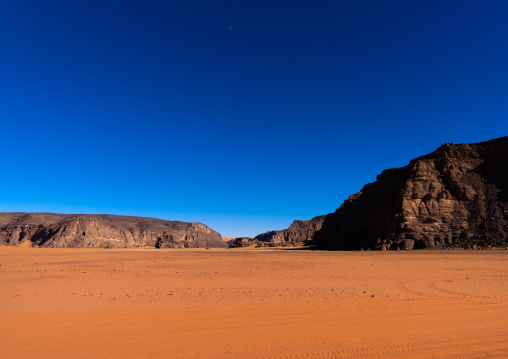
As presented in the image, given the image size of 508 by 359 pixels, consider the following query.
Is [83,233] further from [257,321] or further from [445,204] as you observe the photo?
[257,321]

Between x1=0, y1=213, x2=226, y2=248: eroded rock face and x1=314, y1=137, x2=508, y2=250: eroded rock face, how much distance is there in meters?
56.4

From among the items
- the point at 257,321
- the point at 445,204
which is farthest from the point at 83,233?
the point at 257,321

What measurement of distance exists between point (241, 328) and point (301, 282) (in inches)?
272

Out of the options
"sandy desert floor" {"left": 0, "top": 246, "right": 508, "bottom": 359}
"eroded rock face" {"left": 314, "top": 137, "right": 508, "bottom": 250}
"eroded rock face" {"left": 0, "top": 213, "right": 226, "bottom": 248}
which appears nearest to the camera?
"sandy desert floor" {"left": 0, "top": 246, "right": 508, "bottom": 359}

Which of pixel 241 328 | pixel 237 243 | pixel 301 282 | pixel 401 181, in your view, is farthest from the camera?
pixel 237 243

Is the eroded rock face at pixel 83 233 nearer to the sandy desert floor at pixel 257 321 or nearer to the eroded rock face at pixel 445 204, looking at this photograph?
the eroded rock face at pixel 445 204

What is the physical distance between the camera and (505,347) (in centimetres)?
464

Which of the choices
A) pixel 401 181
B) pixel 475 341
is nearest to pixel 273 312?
pixel 475 341

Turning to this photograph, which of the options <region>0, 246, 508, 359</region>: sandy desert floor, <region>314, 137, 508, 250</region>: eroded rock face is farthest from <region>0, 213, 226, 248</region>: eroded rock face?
<region>0, 246, 508, 359</region>: sandy desert floor

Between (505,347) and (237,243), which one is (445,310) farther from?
(237,243)

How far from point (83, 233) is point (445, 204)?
291 ft

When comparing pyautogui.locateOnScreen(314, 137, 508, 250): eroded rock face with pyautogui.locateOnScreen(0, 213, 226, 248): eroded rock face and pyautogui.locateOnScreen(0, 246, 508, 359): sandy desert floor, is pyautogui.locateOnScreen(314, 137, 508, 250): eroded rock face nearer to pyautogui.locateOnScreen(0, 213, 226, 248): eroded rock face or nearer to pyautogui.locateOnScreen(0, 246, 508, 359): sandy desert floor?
pyautogui.locateOnScreen(0, 246, 508, 359): sandy desert floor

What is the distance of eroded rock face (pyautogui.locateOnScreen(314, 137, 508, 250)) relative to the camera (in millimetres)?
35500

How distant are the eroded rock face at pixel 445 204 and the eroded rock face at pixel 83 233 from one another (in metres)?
56.4
